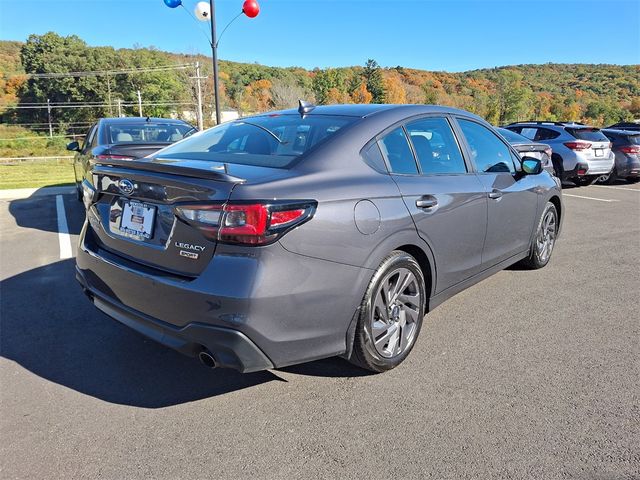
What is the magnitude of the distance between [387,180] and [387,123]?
0.45 m

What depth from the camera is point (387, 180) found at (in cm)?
282

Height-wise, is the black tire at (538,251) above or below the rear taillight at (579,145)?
below

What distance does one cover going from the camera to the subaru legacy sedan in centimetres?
221

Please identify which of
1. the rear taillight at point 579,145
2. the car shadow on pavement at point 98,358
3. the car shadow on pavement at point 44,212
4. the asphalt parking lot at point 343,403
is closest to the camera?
the asphalt parking lot at point 343,403

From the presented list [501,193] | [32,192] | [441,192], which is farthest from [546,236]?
[32,192]

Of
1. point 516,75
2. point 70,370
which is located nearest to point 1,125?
point 70,370

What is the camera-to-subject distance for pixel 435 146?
343cm

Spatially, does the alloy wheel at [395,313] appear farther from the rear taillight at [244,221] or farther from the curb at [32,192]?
the curb at [32,192]

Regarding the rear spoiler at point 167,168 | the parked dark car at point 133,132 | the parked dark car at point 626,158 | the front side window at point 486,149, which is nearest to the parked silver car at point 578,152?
the parked dark car at point 626,158

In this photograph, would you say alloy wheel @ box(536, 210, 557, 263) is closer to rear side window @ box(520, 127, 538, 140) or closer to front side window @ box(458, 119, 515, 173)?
front side window @ box(458, 119, 515, 173)

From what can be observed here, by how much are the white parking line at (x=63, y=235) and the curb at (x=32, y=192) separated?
1.86m

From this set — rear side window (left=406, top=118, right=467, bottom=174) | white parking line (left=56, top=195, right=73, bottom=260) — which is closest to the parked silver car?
rear side window (left=406, top=118, right=467, bottom=174)

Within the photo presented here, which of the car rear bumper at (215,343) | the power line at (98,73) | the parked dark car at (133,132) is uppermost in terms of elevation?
the power line at (98,73)

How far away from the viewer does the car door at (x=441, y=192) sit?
9.78 feet
